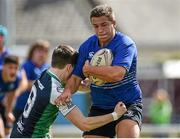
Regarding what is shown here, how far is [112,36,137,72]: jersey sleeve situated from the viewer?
9.23 m

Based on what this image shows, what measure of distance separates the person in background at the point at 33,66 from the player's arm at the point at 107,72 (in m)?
4.42

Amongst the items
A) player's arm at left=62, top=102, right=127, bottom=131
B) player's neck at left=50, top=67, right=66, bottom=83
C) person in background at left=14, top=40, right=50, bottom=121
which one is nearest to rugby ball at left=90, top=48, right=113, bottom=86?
player's neck at left=50, top=67, right=66, bottom=83

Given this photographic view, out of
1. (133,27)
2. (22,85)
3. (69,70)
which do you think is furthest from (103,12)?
(133,27)

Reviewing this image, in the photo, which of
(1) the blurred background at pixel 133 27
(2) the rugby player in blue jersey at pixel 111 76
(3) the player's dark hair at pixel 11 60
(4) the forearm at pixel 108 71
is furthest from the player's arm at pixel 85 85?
(1) the blurred background at pixel 133 27

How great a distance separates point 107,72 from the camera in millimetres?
9164

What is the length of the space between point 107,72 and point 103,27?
0.46 metres

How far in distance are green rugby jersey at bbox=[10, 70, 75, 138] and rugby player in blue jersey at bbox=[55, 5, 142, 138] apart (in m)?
0.10

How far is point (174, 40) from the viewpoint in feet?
132

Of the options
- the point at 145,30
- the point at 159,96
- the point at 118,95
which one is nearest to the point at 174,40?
the point at 145,30

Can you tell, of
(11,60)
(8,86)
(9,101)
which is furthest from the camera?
(9,101)

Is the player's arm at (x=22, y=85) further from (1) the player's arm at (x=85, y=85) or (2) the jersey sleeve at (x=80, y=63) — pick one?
(2) the jersey sleeve at (x=80, y=63)

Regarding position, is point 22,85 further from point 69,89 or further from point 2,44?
point 69,89

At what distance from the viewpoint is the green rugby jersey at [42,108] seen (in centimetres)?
916

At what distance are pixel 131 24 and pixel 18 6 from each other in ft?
17.1
